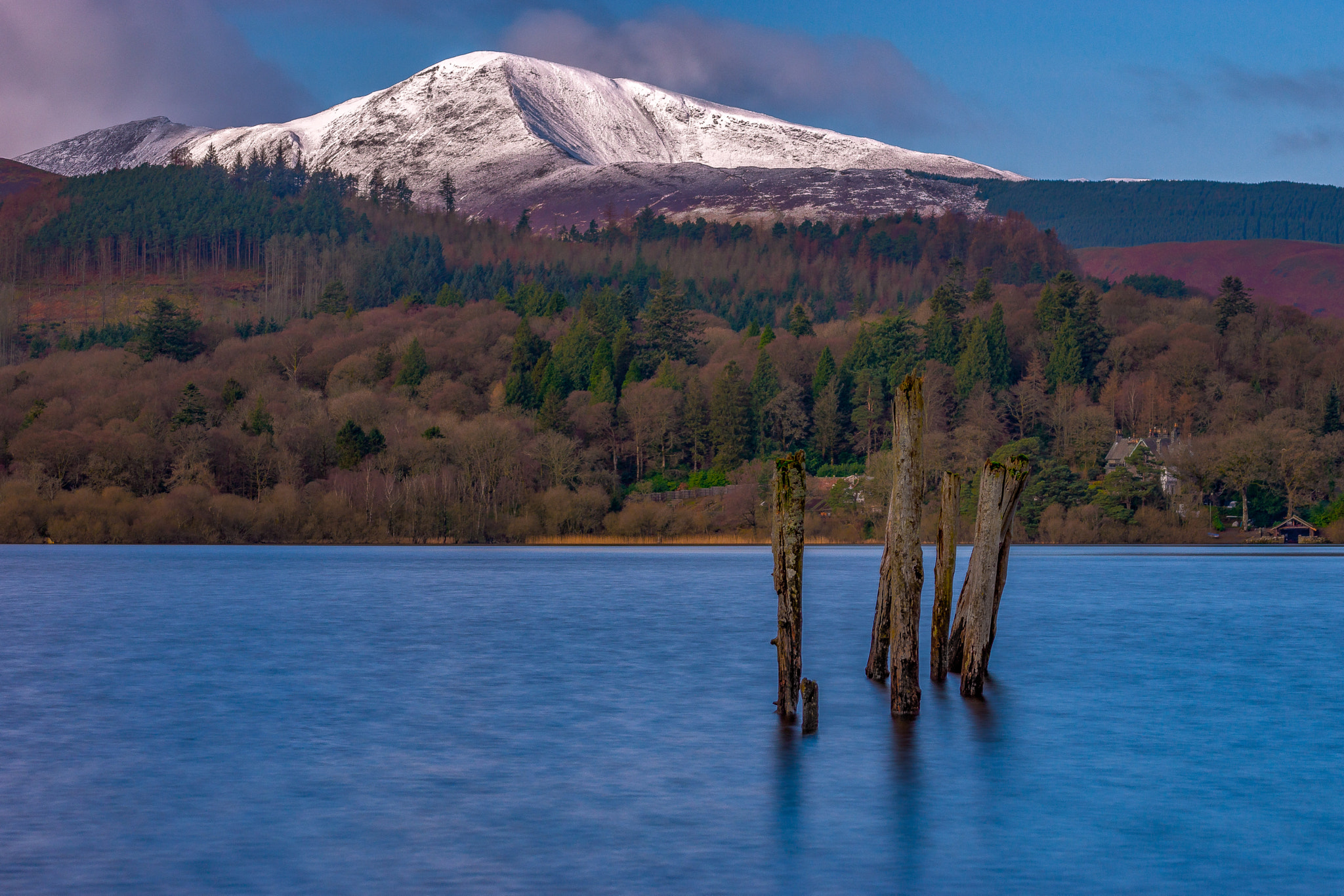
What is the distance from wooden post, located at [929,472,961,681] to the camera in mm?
30031

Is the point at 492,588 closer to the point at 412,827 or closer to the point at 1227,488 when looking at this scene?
the point at 412,827

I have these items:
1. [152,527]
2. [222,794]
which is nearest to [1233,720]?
[222,794]

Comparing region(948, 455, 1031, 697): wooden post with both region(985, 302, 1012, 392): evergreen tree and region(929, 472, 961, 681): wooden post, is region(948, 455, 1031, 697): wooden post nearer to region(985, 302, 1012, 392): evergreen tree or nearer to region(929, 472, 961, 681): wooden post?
region(929, 472, 961, 681): wooden post

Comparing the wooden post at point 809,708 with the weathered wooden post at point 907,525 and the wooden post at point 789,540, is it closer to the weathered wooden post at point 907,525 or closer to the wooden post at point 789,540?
the wooden post at point 789,540

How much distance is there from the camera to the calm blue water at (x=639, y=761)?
1712 cm

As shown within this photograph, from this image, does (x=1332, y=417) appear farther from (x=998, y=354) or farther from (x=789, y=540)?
(x=789, y=540)

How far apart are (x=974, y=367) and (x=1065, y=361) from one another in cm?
1492

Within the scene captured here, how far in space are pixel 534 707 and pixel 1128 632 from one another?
27579mm

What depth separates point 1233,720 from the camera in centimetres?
2983

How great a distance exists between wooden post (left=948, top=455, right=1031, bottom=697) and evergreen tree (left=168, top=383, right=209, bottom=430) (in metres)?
130

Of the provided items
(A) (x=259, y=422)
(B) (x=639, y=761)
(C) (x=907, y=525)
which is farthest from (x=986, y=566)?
(A) (x=259, y=422)

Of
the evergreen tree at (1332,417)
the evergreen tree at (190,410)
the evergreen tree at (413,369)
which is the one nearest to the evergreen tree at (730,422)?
the evergreen tree at (413,369)

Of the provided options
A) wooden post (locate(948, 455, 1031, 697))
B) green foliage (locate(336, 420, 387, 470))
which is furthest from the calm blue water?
green foliage (locate(336, 420, 387, 470))

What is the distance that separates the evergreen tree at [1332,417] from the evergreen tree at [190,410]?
0.37 meters
